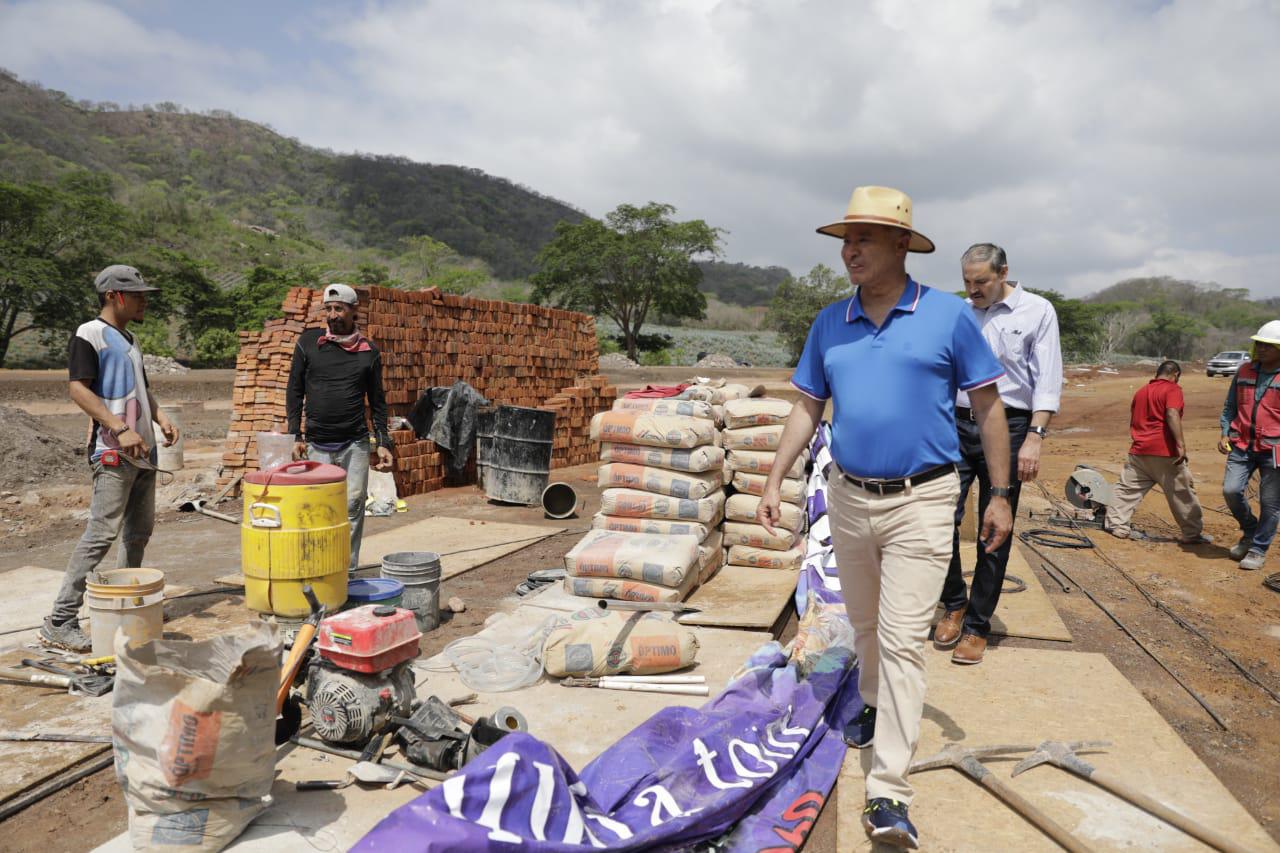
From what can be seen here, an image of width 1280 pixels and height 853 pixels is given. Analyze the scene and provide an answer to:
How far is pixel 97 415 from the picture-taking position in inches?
165

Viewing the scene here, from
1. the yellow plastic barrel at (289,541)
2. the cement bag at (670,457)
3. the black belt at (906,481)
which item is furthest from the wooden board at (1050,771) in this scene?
the yellow plastic barrel at (289,541)

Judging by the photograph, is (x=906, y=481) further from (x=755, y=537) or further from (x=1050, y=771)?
(x=755, y=537)

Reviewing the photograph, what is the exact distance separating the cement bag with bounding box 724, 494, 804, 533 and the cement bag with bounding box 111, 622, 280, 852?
4.25m

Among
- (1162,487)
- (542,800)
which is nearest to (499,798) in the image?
(542,800)

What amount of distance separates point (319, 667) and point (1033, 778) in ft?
9.43

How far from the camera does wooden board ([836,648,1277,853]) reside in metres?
2.76

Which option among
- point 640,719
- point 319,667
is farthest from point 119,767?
point 640,719

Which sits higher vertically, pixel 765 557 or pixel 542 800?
pixel 542 800

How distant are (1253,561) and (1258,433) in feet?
3.48

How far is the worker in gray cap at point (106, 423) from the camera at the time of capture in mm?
4184

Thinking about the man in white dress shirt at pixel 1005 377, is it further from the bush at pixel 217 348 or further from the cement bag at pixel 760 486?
the bush at pixel 217 348

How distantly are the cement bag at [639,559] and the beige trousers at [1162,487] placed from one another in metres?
5.06

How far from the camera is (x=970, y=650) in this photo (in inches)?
171

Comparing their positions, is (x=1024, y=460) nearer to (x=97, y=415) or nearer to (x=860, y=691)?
(x=860, y=691)
